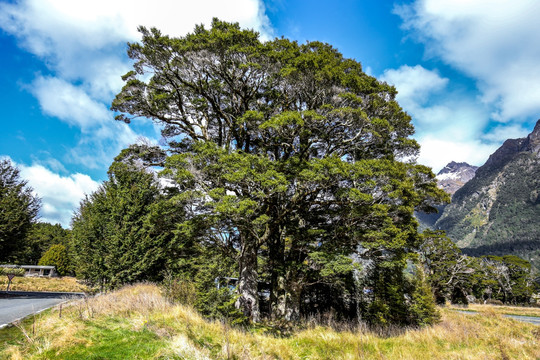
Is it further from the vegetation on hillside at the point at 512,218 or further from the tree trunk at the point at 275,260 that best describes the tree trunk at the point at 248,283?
the vegetation on hillside at the point at 512,218

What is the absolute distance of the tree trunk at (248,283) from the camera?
1270 centimetres

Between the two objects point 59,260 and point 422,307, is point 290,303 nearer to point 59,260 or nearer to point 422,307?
point 422,307

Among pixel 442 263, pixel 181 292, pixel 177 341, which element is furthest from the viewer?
pixel 442 263

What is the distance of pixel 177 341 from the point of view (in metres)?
5.88

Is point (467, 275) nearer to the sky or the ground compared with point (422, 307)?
nearer to the sky

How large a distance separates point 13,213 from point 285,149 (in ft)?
51.8

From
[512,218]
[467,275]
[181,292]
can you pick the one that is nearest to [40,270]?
[181,292]

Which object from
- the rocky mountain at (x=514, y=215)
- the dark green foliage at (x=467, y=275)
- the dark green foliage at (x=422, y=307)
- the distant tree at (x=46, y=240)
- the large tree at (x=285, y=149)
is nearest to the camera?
the large tree at (x=285, y=149)

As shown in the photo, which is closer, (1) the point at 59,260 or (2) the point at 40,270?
(2) the point at 40,270

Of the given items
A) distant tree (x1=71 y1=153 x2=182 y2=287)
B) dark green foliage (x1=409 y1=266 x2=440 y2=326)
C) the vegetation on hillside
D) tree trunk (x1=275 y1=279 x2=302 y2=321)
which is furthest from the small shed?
the vegetation on hillside

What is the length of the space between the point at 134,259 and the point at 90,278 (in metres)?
2.30

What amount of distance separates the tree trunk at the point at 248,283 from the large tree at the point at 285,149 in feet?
0.17

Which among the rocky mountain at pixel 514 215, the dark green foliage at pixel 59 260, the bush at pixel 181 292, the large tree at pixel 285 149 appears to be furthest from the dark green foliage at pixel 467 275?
the rocky mountain at pixel 514 215

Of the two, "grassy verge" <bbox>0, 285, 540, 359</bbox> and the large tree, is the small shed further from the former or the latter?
"grassy verge" <bbox>0, 285, 540, 359</bbox>
